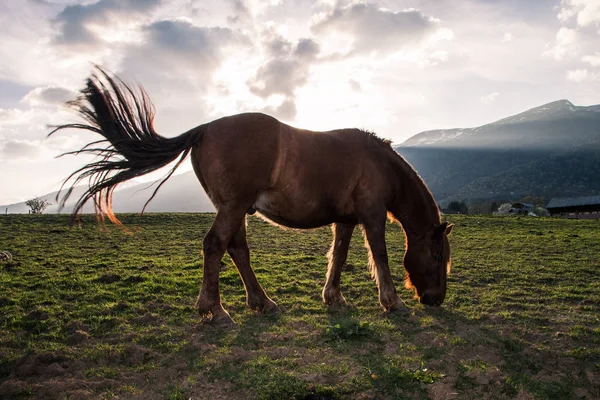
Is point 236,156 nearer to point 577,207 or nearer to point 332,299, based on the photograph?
point 332,299

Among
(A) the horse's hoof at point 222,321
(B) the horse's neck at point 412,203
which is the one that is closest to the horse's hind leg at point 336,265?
(B) the horse's neck at point 412,203

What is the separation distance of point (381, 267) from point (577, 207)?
2948 inches

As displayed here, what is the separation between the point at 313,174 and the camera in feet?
21.0

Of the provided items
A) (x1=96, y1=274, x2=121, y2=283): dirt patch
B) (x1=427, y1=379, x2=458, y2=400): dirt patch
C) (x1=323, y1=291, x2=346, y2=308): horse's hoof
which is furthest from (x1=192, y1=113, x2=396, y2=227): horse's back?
(x1=96, y1=274, x2=121, y2=283): dirt patch

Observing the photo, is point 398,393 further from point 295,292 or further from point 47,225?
point 47,225

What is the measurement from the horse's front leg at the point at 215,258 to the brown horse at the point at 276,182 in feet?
0.05

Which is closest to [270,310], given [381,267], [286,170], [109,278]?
[381,267]

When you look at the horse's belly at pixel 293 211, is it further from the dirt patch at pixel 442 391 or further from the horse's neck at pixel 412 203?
the dirt patch at pixel 442 391

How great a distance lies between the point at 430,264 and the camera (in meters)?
7.25

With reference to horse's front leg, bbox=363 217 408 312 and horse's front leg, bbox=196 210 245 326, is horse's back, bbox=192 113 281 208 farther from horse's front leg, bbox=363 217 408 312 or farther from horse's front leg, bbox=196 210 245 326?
horse's front leg, bbox=363 217 408 312

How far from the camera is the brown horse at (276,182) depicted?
5914mm

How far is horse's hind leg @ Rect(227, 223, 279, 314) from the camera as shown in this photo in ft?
22.0

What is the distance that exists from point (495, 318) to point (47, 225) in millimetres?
24693

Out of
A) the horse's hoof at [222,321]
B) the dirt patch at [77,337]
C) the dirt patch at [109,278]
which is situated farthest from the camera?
the dirt patch at [109,278]
